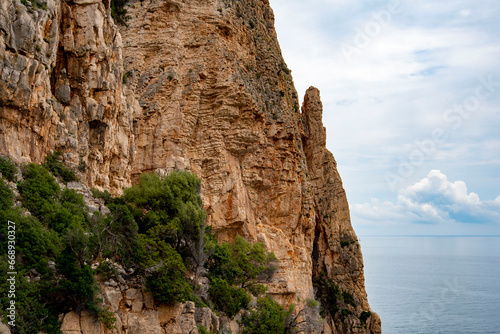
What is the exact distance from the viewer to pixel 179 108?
34250 mm

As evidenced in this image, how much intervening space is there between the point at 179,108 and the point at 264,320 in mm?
15937

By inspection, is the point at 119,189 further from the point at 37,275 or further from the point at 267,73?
the point at 267,73

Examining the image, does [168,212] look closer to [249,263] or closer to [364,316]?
[249,263]

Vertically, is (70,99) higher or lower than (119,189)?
higher

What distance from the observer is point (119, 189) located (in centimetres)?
2742

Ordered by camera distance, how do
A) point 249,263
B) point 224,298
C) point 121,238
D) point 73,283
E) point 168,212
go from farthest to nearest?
point 249,263 < point 224,298 < point 168,212 < point 121,238 < point 73,283

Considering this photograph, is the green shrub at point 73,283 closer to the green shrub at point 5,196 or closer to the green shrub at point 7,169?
the green shrub at point 5,196

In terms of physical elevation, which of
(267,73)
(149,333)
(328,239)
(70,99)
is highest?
(267,73)

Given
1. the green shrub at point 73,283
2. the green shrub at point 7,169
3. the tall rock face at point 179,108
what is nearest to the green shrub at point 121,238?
the green shrub at point 73,283

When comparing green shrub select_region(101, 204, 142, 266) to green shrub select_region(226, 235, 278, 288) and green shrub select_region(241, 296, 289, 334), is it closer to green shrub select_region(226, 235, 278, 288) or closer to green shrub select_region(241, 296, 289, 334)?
green shrub select_region(241, 296, 289, 334)

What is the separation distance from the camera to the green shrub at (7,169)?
17.5 meters

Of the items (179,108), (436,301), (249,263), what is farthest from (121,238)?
(436,301)

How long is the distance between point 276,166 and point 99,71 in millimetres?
Result: 19906

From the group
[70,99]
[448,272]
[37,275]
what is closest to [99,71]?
[70,99]
